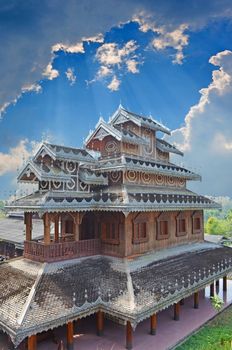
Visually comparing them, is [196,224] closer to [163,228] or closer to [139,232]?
[163,228]

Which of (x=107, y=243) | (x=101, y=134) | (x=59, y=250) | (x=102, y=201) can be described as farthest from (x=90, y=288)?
(x=101, y=134)

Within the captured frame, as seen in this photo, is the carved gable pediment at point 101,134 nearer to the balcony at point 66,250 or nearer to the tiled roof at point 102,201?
the tiled roof at point 102,201

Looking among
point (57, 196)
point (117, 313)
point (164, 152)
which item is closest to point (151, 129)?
point (164, 152)

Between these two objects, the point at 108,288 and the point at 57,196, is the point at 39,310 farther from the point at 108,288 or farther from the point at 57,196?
the point at 57,196

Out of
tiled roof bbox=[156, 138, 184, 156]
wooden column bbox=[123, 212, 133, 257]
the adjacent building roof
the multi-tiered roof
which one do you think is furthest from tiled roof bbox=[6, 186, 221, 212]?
tiled roof bbox=[156, 138, 184, 156]

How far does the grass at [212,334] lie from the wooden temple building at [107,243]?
1553 mm

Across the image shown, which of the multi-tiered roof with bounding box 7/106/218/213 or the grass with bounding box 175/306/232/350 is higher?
the multi-tiered roof with bounding box 7/106/218/213

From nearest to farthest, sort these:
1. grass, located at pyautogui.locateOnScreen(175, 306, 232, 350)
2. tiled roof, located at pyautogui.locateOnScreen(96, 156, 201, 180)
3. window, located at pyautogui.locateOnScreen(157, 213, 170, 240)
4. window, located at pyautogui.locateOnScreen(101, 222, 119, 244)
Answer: grass, located at pyautogui.locateOnScreen(175, 306, 232, 350)
window, located at pyautogui.locateOnScreen(101, 222, 119, 244)
tiled roof, located at pyautogui.locateOnScreen(96, 156, 201, 180)
window, located at pyautogui.locateOnScreen(157, 213, 170, 240)

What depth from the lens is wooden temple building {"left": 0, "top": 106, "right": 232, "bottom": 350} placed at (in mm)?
10992

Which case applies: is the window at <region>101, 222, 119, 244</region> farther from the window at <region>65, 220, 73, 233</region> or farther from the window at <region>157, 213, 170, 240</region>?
the window at <region>157, 213, 170, 240</region>

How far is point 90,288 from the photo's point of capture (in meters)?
12.2

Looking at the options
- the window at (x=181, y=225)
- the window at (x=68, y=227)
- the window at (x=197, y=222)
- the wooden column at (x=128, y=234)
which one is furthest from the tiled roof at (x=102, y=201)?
the window at (x=197, y=222)

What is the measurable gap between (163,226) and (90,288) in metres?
6.84

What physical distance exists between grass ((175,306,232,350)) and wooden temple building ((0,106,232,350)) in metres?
1.55
